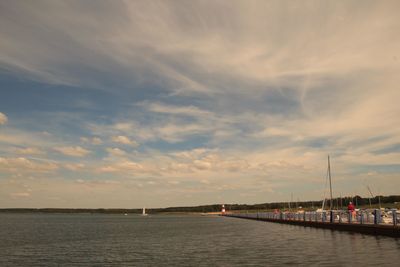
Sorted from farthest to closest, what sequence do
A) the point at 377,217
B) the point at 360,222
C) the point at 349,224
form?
the point at 349,224 < the point at 360,222 < the point at 377,217

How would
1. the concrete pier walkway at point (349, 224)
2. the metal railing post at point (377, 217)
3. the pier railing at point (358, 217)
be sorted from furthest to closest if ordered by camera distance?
the pier railing at point (358, 217) → the metal railing post at point (377, 217) → the concrete pier walkway at point (349, 224)

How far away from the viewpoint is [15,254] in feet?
135

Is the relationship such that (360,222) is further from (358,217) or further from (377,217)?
(377,217)

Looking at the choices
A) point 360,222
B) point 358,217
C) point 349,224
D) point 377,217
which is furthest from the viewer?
point 358,217

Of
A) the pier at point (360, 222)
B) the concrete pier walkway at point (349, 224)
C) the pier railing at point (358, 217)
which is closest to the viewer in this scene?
the concrete pier walkway at point (349, 224)

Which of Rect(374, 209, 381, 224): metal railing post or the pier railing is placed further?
the pier railing

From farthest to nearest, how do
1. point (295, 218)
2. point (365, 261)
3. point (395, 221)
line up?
point (295, 218), point (395, 221), point (365, 261)

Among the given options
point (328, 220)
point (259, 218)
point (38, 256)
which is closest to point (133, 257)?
point (38, 256)

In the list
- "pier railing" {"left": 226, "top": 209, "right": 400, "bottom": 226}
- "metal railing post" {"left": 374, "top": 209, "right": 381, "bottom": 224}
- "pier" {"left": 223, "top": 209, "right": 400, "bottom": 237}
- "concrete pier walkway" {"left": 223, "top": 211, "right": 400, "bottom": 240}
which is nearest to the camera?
"concrete pier walkway" {"left": 223, "top": 211, "right": 400, "bottom": 240}

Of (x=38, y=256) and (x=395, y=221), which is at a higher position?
(x=395, y=221)

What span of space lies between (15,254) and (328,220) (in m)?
37.7

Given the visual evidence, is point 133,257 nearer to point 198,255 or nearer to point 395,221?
point 198,255

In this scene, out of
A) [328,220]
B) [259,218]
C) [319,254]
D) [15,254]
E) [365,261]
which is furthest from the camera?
[259,218]

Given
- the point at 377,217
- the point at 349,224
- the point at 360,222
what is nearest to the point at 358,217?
the point at 349,224
